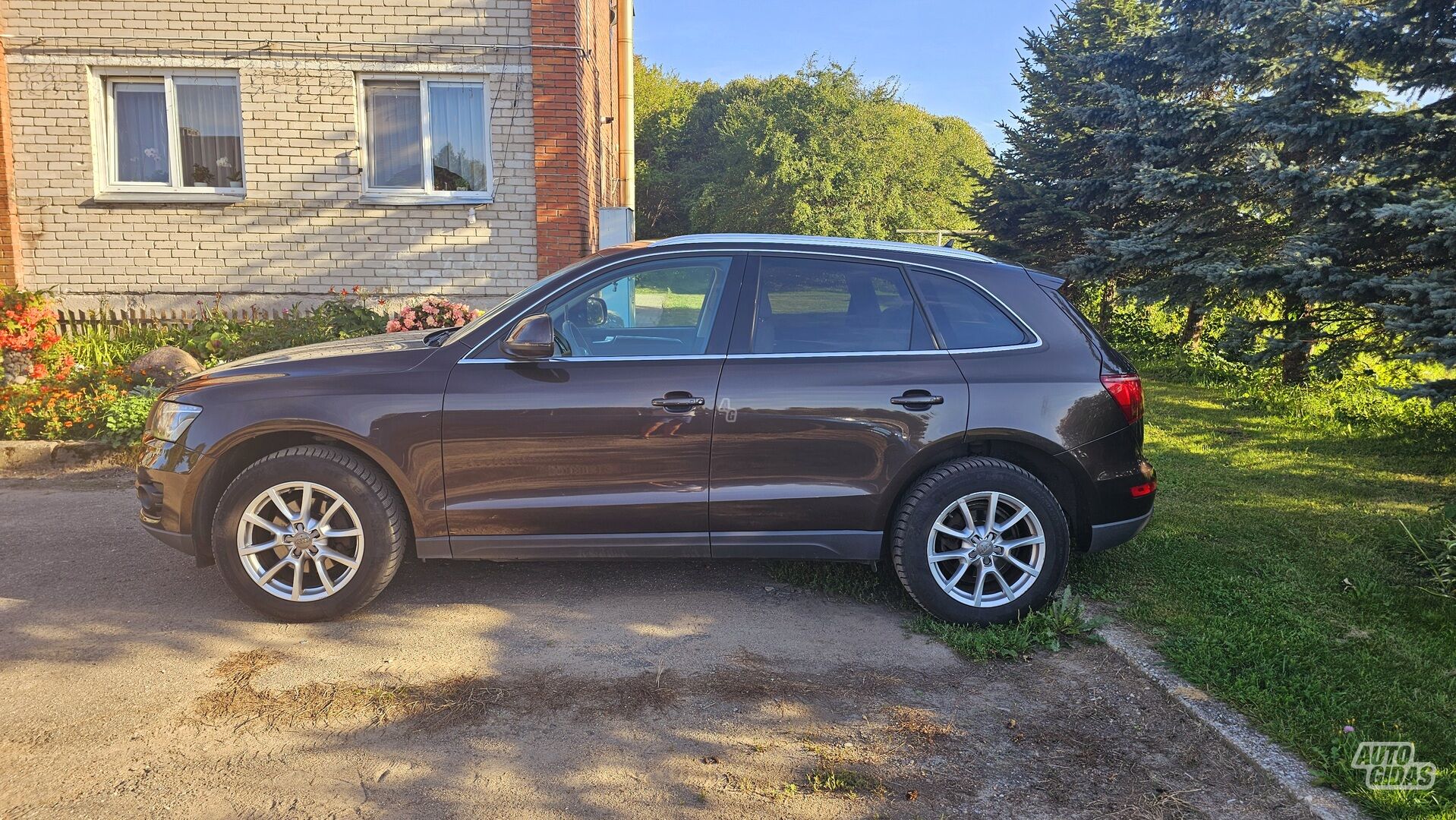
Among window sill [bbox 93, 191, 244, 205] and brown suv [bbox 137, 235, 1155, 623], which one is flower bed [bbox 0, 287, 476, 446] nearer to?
window sill [bbox 93, 191, 244, 205]

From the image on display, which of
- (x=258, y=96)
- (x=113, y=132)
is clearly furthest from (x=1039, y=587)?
(x=113, y=132)

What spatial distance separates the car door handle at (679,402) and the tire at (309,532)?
129cm

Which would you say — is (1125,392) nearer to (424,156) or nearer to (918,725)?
(918,725)

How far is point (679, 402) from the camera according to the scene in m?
4.31

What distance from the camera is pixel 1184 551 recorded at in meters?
5.29

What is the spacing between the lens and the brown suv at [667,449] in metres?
4.30

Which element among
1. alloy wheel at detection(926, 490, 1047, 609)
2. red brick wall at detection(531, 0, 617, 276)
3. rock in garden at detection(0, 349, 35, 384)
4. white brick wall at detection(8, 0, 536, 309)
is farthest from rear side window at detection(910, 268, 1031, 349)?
rock in garden at detection(0, 349, 35, 384)

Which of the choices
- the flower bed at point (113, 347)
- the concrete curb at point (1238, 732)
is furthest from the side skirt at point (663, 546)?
the flower bed at point (113, 347)

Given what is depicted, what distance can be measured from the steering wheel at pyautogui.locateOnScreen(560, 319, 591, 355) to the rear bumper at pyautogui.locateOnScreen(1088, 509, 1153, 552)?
253 cm

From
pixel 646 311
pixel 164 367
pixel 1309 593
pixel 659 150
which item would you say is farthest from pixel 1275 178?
pixel 659 150

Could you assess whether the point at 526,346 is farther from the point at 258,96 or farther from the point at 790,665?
the point at 258,96

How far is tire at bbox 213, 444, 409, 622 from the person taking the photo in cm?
428

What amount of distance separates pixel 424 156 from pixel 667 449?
800 cm

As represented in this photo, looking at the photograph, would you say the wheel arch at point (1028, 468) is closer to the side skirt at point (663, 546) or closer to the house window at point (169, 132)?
the side skirt at point (663, 546)
